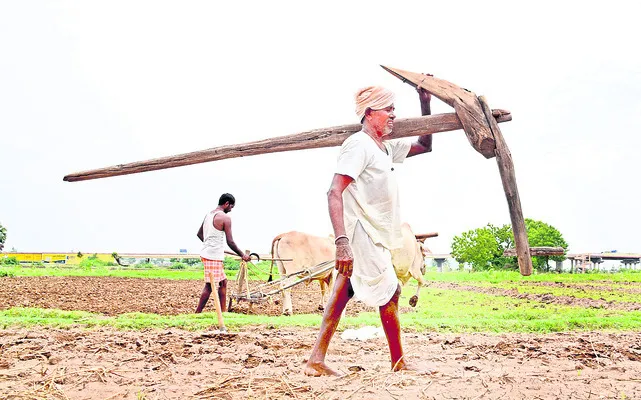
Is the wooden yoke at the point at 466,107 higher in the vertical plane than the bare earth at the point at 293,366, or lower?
higher

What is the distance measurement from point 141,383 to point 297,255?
716 cm

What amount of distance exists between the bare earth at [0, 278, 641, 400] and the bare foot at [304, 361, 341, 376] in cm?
5

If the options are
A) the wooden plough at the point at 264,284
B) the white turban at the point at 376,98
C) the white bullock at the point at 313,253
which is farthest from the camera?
the white bullock at the point at 313,253

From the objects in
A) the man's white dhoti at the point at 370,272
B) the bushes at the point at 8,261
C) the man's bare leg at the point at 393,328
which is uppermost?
the bushes at the point at 8,261

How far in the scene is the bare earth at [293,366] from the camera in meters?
3.75

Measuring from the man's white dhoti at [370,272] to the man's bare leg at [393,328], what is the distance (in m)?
0.06

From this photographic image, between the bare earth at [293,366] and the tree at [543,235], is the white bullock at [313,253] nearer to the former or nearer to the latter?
the bare earth at [293,366]

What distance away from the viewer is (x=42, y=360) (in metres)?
4.84

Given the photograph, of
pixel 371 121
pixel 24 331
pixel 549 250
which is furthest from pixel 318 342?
pixel 549 250

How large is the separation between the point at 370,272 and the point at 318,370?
79 cm

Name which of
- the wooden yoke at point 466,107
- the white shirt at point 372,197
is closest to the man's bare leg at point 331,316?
the white shirt at point 372,197

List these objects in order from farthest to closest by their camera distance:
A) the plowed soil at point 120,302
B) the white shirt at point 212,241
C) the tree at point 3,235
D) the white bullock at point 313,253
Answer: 1. the tree at point 3,235
2. the white bullock at point 313,253
3. the plowed soil at point 120,302
4. the white shirt at point 212,241

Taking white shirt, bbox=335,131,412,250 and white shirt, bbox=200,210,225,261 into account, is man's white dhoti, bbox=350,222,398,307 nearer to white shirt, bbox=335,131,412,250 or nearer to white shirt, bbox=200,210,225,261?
white shirt, bbox=335,131,412,250

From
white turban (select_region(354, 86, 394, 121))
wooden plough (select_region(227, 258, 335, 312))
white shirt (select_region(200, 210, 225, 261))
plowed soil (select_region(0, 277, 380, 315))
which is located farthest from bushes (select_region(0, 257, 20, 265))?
white turban (select_region(354, 86, 394, 121))
